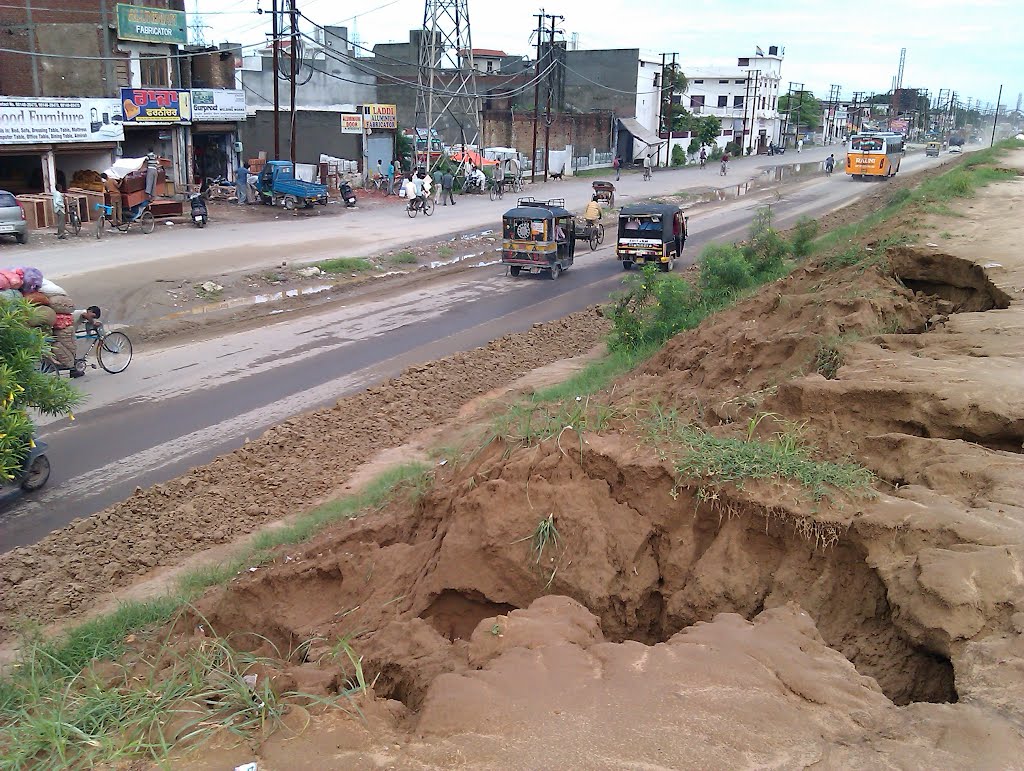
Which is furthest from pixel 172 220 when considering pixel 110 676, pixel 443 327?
pixel 110 676

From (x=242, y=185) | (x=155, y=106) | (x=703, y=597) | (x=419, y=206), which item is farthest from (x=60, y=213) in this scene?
(x=703, y=597)

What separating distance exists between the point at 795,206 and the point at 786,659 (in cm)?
4726

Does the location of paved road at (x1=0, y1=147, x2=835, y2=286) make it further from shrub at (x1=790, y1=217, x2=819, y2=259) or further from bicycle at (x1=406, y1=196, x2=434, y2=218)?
shrub at (x1=790, y1=217, x2=819, y2=259)

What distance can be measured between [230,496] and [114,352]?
20.5 ft

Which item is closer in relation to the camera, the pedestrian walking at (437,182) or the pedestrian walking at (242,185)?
the pedestrian walking at (242,185)

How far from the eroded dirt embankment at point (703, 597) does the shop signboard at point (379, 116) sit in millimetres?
40195

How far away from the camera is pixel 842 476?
6.48 metres

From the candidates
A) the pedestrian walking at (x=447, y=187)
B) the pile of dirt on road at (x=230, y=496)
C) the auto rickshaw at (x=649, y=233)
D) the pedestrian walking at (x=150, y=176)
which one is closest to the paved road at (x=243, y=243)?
the pedestrian walking at (x=447, y=187)

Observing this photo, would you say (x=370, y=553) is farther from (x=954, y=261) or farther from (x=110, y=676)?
(x=954, y=261)

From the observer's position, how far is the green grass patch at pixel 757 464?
643cm

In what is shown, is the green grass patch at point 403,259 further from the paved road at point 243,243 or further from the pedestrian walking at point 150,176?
the pedestrian walking at point 150,176

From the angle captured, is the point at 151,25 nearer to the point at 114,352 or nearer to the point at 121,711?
the point at 114,352

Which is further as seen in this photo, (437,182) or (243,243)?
(437,182)

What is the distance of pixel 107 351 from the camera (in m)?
16.0
